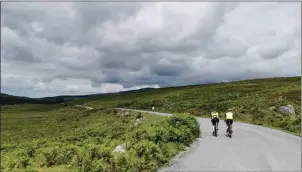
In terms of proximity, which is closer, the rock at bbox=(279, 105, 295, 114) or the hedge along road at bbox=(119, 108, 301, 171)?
the hedge along road at bbox=(119, 108, 301, 171)

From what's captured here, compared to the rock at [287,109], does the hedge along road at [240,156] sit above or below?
below

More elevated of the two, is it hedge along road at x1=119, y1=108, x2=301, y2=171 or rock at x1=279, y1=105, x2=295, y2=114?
rock at x1=279, y1=105, x2=295, y2=114

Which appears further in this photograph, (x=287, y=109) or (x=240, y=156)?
(x=287, y=109)

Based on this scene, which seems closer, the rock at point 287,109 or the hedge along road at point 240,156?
the hedge along road at point 240,156

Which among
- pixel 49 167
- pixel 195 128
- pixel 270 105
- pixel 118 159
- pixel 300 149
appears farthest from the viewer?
pixel 270 105

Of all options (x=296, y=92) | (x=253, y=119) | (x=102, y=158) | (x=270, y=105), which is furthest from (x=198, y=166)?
(x=296, y=92)

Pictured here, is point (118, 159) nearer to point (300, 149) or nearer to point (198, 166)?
point (198, 166)

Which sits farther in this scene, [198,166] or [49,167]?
A: [49,167]

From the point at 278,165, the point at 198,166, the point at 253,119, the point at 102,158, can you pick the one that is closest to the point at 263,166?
the point at 278,165

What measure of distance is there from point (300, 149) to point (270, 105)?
3535cm

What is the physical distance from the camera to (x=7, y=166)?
2247 centimetres

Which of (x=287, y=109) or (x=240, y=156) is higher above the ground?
(x=287, y=109)

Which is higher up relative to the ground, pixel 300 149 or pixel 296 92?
pixel 296 92

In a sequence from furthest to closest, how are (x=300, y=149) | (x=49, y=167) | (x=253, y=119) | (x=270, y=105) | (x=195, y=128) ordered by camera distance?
(x=270, y=105)
(x=253, y=119)
(x=195, y=128)
(x=300, y=149)
(x=49, y=167)
